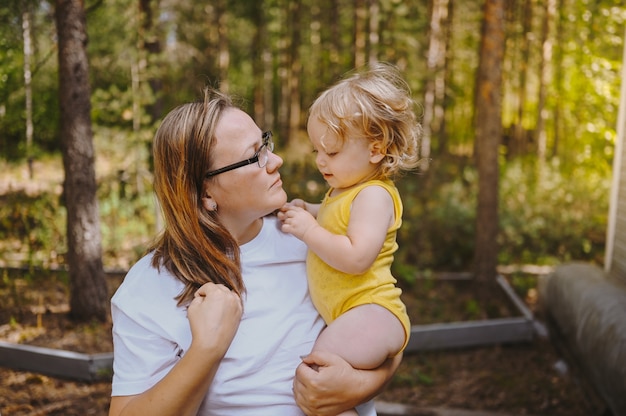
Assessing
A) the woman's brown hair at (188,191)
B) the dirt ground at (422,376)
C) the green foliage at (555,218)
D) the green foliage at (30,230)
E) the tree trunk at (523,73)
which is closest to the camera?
the woman's brown hair at (188,191)

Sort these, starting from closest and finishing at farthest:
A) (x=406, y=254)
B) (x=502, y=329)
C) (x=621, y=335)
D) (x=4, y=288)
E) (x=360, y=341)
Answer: (x=360, y=341) → (x=621, y=335) → (x=4, y=288) → (x=502, y=329) → (x=406, y=254)

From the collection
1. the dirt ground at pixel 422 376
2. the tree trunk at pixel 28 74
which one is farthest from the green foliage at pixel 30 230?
the tree trunk at pixel 28 74

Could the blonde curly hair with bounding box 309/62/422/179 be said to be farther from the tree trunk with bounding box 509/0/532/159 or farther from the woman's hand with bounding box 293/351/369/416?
the tree trunk with bounding box 509/0/532/159

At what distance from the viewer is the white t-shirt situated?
179 cm

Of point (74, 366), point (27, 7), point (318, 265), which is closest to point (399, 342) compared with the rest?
point (318, 265)

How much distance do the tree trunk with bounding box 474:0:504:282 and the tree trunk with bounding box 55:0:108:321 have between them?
4206 millimetres

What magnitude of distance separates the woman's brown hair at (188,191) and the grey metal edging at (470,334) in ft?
13.0

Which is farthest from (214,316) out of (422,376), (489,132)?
(489,132)

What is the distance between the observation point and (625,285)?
485 cm

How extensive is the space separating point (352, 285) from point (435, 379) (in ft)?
11.6

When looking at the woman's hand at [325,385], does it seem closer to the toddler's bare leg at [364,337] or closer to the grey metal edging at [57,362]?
the toddler's bare leg at [364,337]

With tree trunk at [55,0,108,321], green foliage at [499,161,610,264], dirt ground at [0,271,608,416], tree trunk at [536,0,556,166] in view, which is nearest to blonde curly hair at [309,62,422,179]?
dirt ground at [0,271,608,416]

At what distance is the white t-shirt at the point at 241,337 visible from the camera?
1.79 meters

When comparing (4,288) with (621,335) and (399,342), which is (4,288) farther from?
(621,335)
